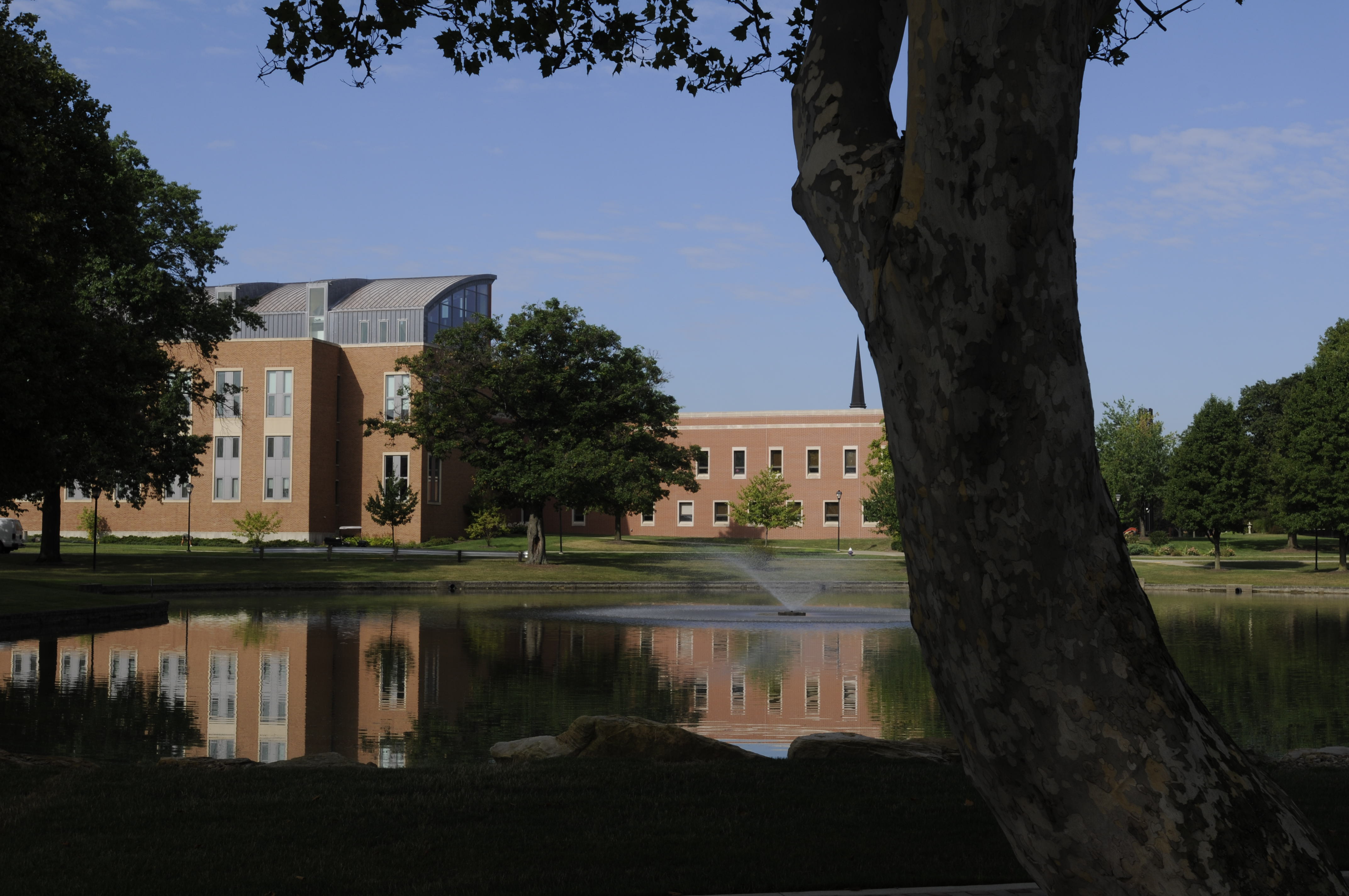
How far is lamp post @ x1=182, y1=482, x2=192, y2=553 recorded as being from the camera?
4934 centimetres

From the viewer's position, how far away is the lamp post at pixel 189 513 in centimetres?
4934

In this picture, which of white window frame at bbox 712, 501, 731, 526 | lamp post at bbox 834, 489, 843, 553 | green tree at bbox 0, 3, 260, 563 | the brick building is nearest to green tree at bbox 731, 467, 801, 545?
lamp post at bbox 834, 489, 843, 553

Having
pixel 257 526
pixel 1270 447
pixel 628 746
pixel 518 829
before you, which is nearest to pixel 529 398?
pixel 257 526

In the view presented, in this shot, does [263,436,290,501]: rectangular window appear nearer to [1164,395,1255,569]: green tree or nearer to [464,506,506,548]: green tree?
[464,506,506,548]: green tree

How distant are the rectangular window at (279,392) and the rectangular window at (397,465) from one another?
5.93 m

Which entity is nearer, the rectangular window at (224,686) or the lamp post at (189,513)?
the rectangular window at (224,686)

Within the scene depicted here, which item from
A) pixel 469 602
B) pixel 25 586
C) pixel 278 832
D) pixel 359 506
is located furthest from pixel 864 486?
pixel 278 832

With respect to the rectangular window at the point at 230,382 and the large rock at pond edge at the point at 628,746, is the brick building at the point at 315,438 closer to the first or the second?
the rectangular window at the point at 230,382

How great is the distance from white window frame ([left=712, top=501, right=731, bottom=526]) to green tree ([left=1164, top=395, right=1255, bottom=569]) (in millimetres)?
38052

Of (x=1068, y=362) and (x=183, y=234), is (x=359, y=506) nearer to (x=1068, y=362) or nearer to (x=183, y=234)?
(x=183, y=234)

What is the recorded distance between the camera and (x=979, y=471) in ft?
9.57

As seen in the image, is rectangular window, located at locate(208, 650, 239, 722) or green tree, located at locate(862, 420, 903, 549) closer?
rectangular window, located at locate(208, 650, 239, 722)

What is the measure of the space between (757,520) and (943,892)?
71257 mm

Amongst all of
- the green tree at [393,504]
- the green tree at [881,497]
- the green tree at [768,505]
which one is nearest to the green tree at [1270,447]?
the green tree at [881,497]
